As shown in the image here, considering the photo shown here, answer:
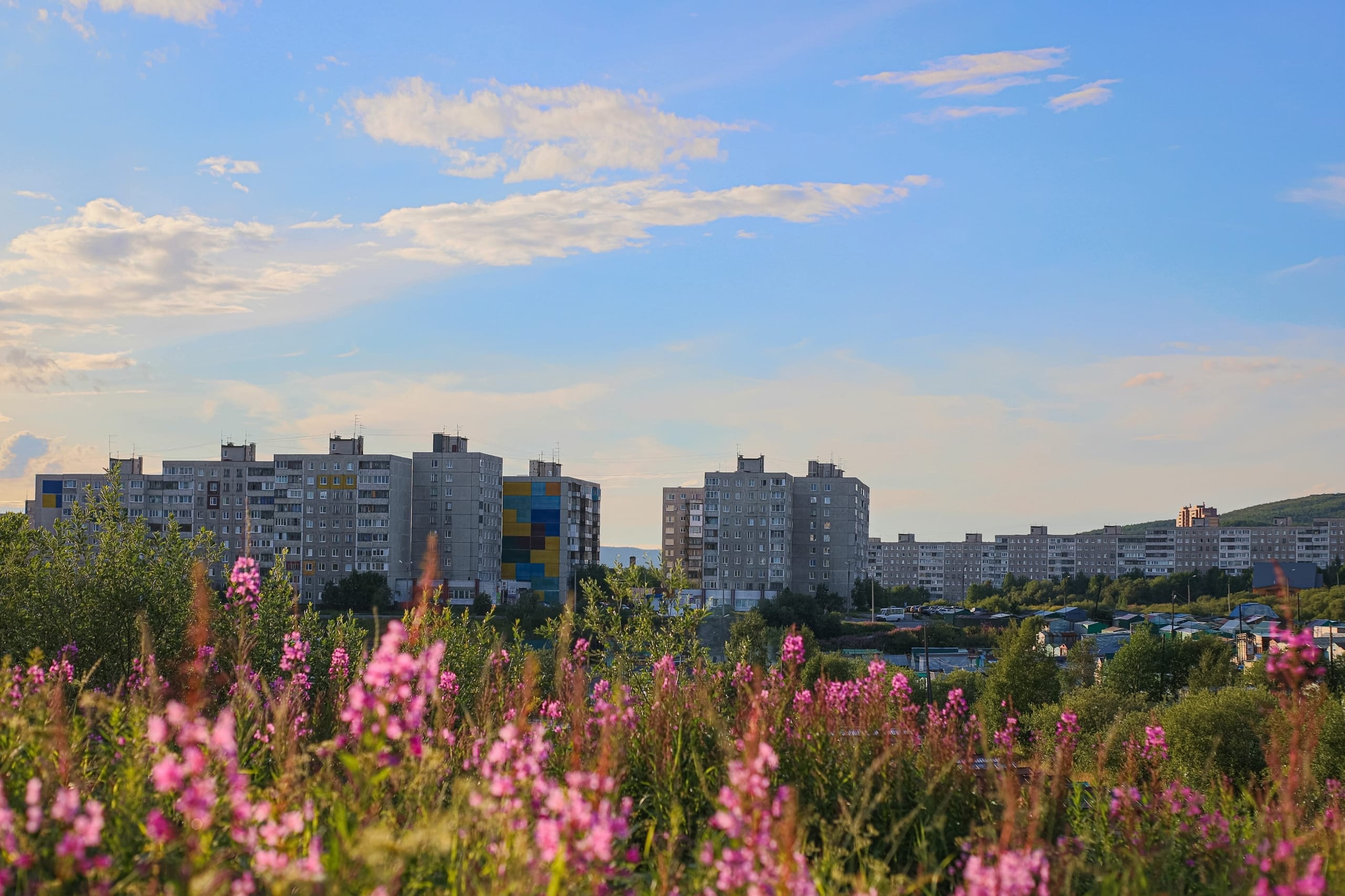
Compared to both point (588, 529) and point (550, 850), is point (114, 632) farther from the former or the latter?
point (588, 529)

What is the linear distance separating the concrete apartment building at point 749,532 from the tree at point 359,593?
30.7 meters

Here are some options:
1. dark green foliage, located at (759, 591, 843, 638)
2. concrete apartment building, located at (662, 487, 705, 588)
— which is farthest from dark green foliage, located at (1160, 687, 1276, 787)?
concrete apartment building, located at (662, 487, 705, 588)

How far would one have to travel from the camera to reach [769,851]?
411 cm

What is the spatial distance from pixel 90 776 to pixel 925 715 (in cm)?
618

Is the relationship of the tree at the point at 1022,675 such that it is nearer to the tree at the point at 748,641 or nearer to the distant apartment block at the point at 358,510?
the tree at the point at 748,641

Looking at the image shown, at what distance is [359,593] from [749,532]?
36169mm

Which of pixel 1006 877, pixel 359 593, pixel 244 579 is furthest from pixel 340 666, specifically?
pixel 359 593

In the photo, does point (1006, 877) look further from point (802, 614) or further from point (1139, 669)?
point (802, 614)

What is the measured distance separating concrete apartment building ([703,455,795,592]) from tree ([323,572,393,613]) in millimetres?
30702

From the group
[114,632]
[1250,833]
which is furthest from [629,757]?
[114,632]

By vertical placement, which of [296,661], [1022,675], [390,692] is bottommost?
[1022,675]

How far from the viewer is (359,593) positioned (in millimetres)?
85625

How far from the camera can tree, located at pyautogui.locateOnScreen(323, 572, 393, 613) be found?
84812mm

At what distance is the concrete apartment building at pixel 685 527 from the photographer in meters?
116
